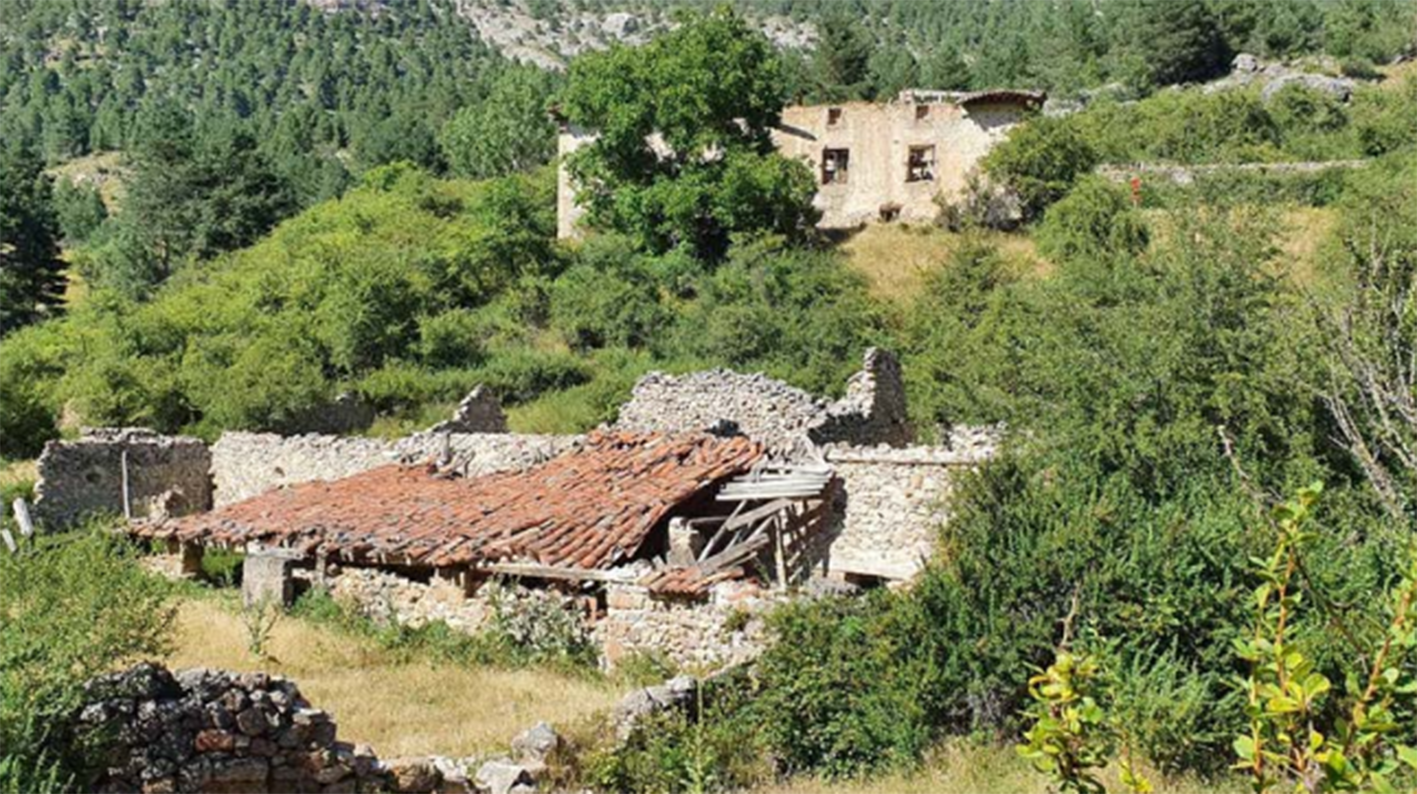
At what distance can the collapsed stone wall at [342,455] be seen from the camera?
19719mm

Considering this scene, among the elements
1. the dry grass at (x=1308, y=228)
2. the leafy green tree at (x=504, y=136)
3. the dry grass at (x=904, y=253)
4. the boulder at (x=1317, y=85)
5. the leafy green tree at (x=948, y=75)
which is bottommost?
the dry grass at (x=904, y=253)

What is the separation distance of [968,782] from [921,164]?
3667 centimetres

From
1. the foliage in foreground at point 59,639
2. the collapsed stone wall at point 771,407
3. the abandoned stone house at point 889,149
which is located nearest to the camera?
the foliage in foreground at point 59,639

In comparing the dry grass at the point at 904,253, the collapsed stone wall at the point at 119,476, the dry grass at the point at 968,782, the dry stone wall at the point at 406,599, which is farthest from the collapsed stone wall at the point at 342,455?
the dry grass at the point at 904,253

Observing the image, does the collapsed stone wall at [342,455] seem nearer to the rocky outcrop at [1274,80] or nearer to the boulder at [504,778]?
the boulder at [504,778]

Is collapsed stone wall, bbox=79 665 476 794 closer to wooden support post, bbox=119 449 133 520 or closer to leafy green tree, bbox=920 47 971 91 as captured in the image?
wooden support post, bbox=119 449 133 520

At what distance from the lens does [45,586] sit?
33.6 ft

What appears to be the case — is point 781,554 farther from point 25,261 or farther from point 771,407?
point 25,261

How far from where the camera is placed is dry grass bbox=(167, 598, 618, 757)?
33.5ft

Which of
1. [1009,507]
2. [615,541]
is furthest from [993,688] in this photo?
[615,541]

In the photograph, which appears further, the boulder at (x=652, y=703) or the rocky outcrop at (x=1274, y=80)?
the rocky outcrop at (x=1274, y=80)

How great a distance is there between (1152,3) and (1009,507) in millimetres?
77444

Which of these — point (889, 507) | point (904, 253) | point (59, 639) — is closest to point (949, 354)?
point (889, 507)

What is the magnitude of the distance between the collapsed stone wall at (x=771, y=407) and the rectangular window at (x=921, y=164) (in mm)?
23877
